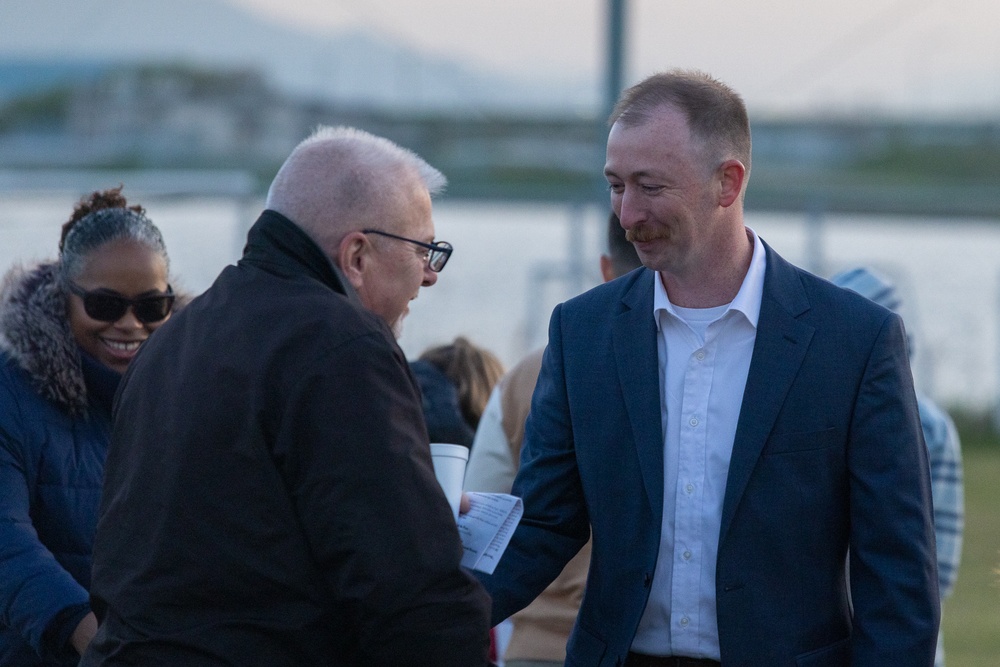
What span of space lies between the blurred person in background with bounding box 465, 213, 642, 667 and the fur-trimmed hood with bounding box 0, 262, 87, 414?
45.1 inches

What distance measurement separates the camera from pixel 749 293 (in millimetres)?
2666

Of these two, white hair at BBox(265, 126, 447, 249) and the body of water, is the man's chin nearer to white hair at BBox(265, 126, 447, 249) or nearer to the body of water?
white hair at BBox(265, 126, 447, 249)

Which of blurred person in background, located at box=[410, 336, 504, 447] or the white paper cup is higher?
the white paper cup

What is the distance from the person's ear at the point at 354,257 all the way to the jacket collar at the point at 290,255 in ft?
0.10

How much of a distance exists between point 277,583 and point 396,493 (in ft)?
0.83

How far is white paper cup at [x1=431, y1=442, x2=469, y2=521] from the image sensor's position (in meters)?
2.53

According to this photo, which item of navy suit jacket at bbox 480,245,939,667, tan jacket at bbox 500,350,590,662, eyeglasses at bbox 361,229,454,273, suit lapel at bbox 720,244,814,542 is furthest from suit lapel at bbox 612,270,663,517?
tan jacket at bbox 500,350,590,662

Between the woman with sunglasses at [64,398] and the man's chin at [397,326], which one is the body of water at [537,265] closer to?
the woman with sunglasses at [64,398]

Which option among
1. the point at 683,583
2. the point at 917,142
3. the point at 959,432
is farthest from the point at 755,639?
the point at 917,142

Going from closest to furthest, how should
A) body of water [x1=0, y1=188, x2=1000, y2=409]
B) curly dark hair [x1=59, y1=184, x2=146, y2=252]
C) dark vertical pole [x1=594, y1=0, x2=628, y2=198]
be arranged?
curly dark hair [x1=59, y1=184, x2=146, y2=252]
dark vertical pole [x1=594, y1=0, x2=628, y2=198]
body of water [x1=0, y1=188, x2=1000, y2=409]

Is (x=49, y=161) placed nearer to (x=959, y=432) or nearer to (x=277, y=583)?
(x=959, y=432)

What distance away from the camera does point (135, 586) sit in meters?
2.19

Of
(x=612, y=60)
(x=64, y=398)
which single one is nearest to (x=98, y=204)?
(x=64, y=398)

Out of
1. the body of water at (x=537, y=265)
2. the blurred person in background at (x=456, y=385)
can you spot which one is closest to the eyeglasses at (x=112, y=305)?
the blurred person in background at (x=456, y=385)
